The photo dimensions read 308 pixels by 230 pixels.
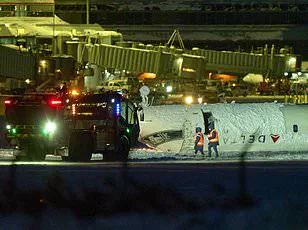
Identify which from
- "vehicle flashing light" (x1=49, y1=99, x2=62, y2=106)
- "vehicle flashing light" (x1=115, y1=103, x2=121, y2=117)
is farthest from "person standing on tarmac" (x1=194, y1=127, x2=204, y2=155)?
"vehicle flashing light" (x1=49, y1=99, x2=62, y2=106)

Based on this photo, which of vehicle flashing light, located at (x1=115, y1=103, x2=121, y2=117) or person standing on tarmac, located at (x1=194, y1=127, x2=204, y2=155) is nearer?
vehicle flashing light, located at (x1=115, y1=103, x2=121, y2=117)

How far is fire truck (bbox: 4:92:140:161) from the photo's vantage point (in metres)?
28.5

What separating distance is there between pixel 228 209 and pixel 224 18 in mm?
103899

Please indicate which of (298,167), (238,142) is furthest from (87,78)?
(298,167)

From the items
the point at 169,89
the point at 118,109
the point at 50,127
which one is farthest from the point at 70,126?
the point at 169,89

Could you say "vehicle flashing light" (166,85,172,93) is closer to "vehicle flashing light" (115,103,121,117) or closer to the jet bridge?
the jet bridge

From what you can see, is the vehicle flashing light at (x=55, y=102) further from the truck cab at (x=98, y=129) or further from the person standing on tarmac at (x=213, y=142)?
the person standing on tarmac at (x=213, y=142)

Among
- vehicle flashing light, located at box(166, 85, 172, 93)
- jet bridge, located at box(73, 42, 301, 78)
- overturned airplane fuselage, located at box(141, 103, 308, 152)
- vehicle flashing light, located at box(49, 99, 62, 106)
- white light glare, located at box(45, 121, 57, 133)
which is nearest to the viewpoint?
white light glare, located at box(45, 121, 57, 133)

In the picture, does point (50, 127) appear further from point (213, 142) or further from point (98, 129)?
point (213, 142)

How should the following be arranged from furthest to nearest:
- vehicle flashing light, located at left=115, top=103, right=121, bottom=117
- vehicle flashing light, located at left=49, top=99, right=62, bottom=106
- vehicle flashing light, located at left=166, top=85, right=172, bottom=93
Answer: vehicle flashing light, located at left=166, top=85, right=172, bottom=93 < vehicle flashing light, located at left=49, top=99, right=62, bottom=106 < vehicle flashing light, located at left=115, top=103, right=121, bottom=117

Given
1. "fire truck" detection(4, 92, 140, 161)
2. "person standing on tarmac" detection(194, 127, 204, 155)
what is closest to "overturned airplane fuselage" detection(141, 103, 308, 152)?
"person standing on tarmac" detection(194, 127, 204, 155)

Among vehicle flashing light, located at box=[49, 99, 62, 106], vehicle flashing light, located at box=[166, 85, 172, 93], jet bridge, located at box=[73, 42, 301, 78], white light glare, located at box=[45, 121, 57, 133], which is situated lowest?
vehicle flashing light, located at box=[166, 85, 172, 93]

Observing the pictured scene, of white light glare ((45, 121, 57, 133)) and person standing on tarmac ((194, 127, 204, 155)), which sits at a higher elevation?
white light glare ((45, 121, 57, 133))

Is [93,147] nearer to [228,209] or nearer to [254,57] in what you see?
[228,209]
